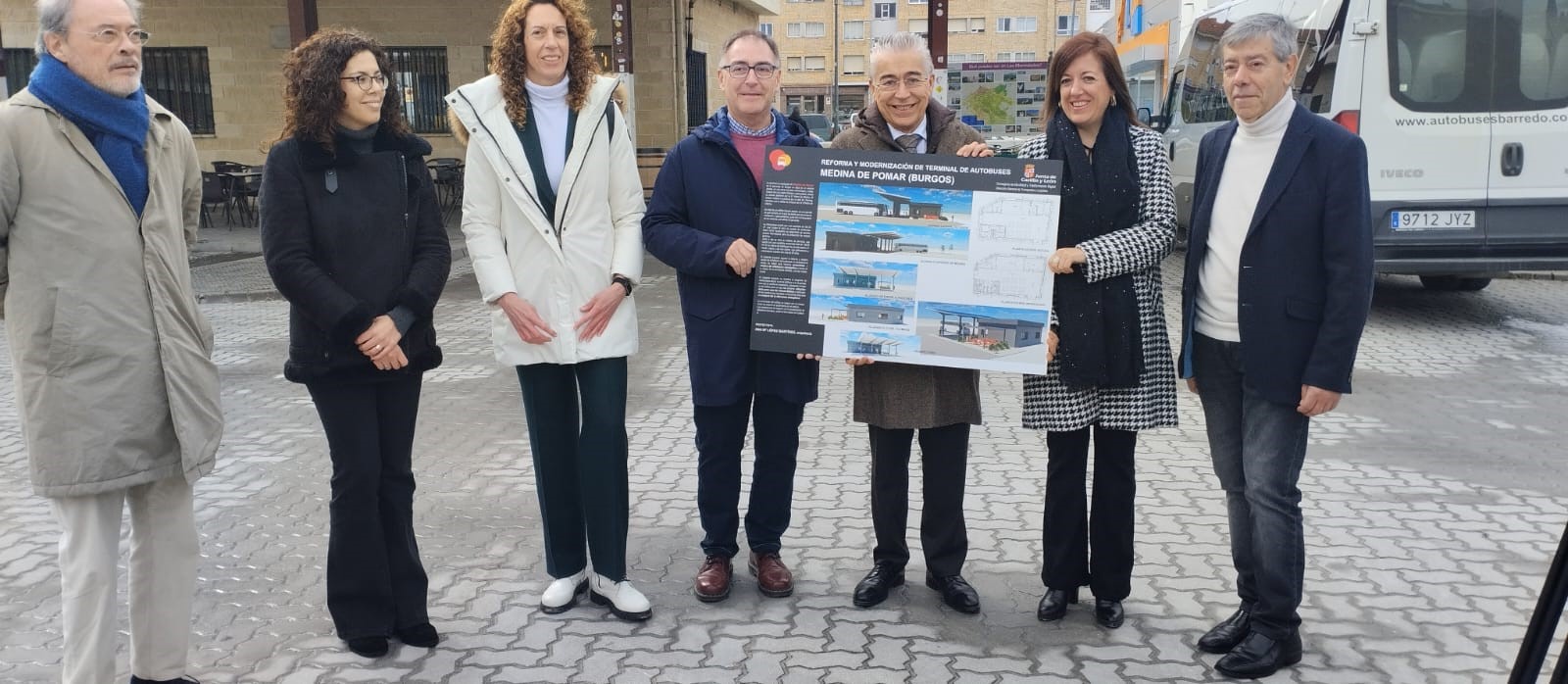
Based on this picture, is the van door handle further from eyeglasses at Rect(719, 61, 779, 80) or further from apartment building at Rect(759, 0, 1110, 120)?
apartment building at Rect(759, 0, 1110, 120)

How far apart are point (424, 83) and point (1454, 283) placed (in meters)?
17.5

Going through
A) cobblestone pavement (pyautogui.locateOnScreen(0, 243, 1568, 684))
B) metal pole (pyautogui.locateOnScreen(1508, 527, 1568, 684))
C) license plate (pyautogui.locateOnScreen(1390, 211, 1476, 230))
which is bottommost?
cobblestone pavement (pyautogui.locateOnScreen(0, 243, 1568, 684))

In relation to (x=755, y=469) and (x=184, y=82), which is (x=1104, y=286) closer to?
(x=755, y=469)

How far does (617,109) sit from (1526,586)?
3490 millimetres

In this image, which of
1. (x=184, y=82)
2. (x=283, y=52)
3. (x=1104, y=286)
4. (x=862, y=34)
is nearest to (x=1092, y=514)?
(x=1104, y=286)

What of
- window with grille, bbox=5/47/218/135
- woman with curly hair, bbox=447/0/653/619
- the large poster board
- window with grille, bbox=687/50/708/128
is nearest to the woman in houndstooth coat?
the large poster board

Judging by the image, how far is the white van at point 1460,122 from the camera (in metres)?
8.94

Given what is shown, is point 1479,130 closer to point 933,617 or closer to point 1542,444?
point 1542,444

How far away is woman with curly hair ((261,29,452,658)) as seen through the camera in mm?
3521

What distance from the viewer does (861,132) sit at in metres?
3.98

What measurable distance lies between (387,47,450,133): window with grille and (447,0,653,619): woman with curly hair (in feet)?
64.4

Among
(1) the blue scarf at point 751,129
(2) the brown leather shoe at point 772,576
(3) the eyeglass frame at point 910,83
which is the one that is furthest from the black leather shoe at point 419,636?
(3) the eyeglass frame at point 910,83

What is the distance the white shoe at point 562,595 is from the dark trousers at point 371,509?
0.41 m

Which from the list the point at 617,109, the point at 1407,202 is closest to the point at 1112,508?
the point at 617,109
